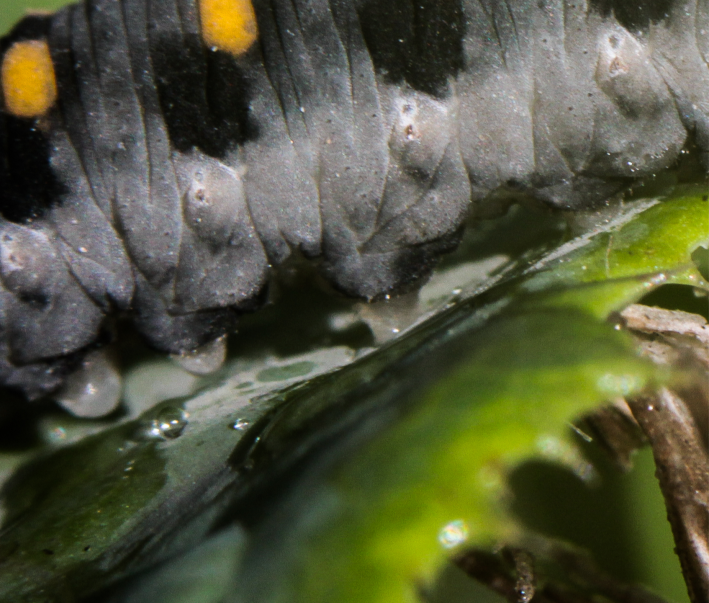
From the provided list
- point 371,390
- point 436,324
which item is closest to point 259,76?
point 436,324

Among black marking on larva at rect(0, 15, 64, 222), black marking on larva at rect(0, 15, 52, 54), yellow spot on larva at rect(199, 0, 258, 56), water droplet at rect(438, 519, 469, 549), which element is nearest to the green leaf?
water droplet at rect(438, 519, 469, 549)

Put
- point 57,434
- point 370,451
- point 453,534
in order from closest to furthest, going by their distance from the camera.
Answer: point 453,534 < point 370,451 < point 57,434

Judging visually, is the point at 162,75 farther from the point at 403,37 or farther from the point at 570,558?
the point at 570,558

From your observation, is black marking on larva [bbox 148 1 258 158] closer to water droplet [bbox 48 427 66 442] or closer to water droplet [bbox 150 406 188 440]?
water droplet [bbox 150 406 188 440]

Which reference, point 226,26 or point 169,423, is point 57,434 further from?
point 226,26

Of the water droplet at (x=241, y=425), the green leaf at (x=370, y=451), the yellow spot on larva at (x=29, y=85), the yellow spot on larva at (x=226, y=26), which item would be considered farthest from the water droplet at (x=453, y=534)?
the yellow spot on larva at (x=29, y=85)

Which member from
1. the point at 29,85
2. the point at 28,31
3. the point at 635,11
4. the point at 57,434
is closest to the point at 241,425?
the point at 57,434

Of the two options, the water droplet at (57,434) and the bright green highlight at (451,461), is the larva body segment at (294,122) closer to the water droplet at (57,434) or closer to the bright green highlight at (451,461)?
the water droplet at (57,434)
